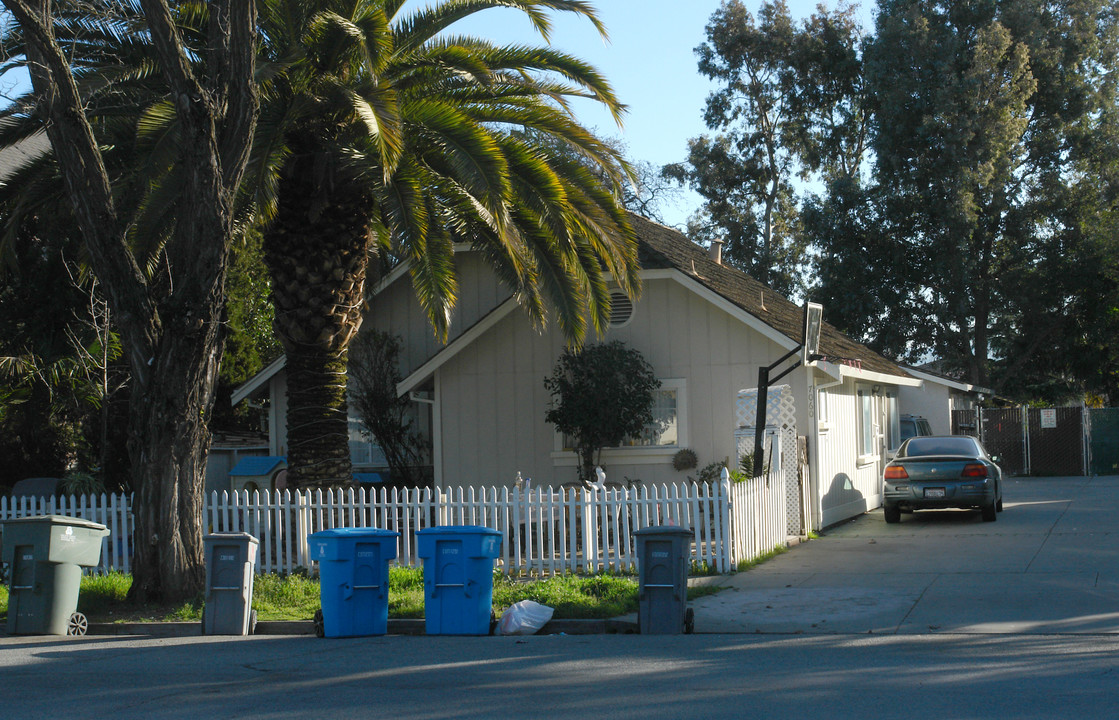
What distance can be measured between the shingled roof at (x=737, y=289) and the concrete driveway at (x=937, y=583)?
11.0 feet

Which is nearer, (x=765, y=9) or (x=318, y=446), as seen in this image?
(x=318, y=446)

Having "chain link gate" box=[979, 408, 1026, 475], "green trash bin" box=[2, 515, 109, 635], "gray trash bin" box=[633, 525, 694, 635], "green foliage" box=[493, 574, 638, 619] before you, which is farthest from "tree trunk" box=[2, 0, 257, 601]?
"chain link gate" box=[979, 408, 1026, 475]

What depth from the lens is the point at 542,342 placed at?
60.5 ft

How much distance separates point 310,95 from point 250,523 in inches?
212

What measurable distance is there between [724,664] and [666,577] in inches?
64.7

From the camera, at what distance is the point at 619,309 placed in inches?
720

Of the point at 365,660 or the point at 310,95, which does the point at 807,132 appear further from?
the point at 365,660

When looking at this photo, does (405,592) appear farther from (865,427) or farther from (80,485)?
(865,427)

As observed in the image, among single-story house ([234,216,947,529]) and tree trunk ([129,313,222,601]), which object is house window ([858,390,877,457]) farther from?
tree trunk ([129,313,222,601])

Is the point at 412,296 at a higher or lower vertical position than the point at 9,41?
lower

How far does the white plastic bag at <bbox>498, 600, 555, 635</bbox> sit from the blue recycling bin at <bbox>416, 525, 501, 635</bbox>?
0.17 meters

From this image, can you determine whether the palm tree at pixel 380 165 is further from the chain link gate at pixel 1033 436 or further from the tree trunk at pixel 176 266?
the chain link gate at pixel 1033 436

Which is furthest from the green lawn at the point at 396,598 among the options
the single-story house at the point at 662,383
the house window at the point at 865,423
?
the house window at the point at 865,423

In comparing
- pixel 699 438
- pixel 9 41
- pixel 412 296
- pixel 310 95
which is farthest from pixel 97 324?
pixel 699 438
